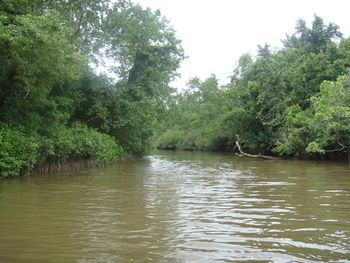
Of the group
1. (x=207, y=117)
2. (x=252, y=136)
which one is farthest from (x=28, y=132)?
(x=207, y=117)

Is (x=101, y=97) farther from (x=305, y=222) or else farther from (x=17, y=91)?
(x=305, y=222)

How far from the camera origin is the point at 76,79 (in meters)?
17.5

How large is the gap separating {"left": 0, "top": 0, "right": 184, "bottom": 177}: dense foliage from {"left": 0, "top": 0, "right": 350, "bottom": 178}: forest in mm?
56

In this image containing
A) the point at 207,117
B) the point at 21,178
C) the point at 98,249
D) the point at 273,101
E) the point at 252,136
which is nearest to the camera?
the point at 98,249

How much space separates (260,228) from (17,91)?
1181cm

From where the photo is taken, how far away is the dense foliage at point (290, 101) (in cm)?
2300

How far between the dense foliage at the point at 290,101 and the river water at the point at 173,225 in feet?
45.9

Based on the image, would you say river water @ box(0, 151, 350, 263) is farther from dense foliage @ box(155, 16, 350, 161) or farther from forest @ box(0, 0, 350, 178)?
dense foliage @ box(155, 16, 350, 161)

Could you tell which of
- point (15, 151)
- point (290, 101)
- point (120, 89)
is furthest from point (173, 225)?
point (290, 101)

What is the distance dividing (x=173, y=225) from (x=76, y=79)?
1293cm

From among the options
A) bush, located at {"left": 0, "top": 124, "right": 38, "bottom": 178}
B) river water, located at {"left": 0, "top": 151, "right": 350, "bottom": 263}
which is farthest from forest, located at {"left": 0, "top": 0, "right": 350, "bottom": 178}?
river water, located at {"left": 0, "top": 151, "right": 350, "bottom": 263}

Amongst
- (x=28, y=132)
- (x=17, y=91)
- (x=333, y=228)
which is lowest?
(x=333, y=228)

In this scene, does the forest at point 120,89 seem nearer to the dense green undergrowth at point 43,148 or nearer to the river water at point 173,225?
the dense green undergrowth at point 43,148

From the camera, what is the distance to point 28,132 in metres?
14.7
